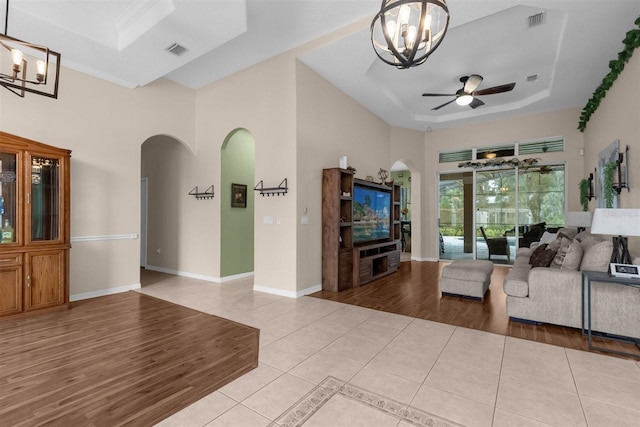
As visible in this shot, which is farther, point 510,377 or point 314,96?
point 314,96

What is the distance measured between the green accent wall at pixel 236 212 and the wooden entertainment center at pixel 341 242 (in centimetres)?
180

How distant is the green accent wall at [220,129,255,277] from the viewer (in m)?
5.56

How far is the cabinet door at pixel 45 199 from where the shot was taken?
368 centimetres

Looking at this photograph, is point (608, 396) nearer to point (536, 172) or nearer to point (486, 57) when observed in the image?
point (486, 57)

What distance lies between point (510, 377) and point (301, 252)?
2959 mm

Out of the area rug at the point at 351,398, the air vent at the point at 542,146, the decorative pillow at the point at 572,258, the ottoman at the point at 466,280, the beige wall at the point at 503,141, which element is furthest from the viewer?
the air vent at the point at 542,146

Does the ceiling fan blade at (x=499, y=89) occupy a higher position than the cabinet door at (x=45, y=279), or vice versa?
the ceiling fan blade at (x=499, y=89)

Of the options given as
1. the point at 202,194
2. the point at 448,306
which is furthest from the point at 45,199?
the point at 448,306

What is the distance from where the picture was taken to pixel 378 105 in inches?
250

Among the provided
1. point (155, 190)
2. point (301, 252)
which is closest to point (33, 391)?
point (301, 252)

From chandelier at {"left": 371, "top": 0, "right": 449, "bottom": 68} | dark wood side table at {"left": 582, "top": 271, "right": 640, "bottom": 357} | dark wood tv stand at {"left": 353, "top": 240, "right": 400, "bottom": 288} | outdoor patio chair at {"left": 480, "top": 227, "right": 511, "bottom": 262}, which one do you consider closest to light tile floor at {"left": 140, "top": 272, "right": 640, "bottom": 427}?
dark wood side table at {"left": 582, "top": 271, "right": 640, "bottom": 357}

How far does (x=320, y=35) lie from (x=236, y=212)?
3.32 meters

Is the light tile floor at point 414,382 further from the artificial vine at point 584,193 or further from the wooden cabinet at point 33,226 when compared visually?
the artificial vine at point 584,193

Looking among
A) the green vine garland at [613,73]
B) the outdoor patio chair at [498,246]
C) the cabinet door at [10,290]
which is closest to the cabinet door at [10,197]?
the cabinet door at [10,290]
